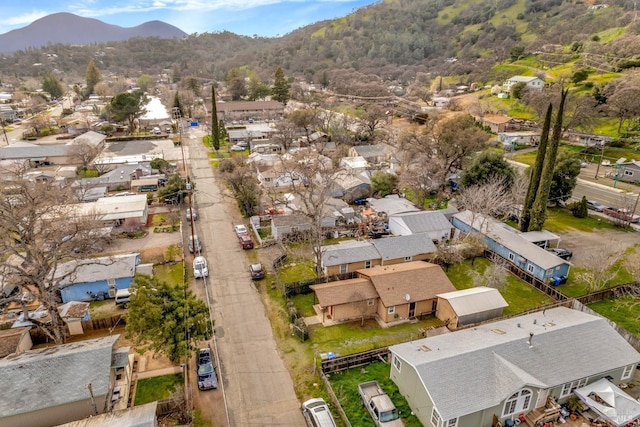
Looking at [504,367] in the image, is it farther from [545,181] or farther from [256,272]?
[545,181]

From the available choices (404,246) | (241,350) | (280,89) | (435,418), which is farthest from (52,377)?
(280,89)

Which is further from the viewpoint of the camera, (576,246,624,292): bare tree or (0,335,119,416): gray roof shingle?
(576,246,624,292): bare tree

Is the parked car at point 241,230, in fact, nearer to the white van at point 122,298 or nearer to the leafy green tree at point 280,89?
the white van at point 122,298

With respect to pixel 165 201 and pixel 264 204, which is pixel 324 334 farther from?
pixel 165 201

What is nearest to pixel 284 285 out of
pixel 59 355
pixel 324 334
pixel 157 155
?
pixel 324 334

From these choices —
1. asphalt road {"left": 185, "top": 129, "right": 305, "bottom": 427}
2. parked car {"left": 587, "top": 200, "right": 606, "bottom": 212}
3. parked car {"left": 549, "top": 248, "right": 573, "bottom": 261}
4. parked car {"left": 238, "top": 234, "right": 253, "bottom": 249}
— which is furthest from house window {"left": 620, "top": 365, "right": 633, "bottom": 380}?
parked car {"left": 587, "top": 200, "right": 606, "bottom": 212}

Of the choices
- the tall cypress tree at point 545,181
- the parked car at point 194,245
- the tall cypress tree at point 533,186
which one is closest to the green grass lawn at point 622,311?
the tall cypress tree at point 545,181

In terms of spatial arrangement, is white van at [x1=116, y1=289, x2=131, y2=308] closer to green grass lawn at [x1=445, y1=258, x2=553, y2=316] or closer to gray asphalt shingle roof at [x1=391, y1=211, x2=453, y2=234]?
gray asphalt shingle roof at [x1=391, y1=211, x2=453, y2=234]
